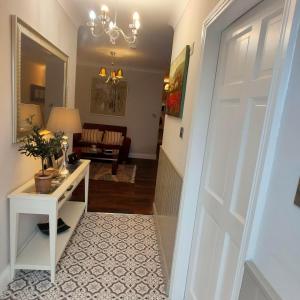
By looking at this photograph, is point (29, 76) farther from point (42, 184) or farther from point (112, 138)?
point (112, 138)

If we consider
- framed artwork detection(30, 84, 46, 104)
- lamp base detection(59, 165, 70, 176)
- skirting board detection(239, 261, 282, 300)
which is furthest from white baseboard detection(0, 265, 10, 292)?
skirting board detection(239, 261, 282, 300)

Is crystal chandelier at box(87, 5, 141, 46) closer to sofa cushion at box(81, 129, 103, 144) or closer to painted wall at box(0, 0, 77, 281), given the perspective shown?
painted wall at box(0, 0, 77, 281)

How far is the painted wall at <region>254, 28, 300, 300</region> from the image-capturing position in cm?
71

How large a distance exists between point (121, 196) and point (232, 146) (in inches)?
117

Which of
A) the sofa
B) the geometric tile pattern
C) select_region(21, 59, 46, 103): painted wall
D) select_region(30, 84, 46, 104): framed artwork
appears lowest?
the geometric tile pattern

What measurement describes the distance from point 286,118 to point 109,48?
459cm

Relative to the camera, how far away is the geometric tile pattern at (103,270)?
188cm

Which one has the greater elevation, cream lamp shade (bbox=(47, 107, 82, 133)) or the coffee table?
cream lamp shade (bbox=(47, 107, 82, 133))

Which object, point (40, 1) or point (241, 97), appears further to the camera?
point (40, 1)

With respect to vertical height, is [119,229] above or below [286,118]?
below

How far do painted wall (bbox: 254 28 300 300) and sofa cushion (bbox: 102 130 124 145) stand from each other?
18.6 feet

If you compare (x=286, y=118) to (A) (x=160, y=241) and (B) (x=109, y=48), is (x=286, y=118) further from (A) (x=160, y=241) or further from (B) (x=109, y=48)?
(B) (x=109, y=48)

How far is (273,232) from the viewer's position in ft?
2.63

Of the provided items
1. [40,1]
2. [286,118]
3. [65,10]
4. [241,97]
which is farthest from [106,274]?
[65,10]
